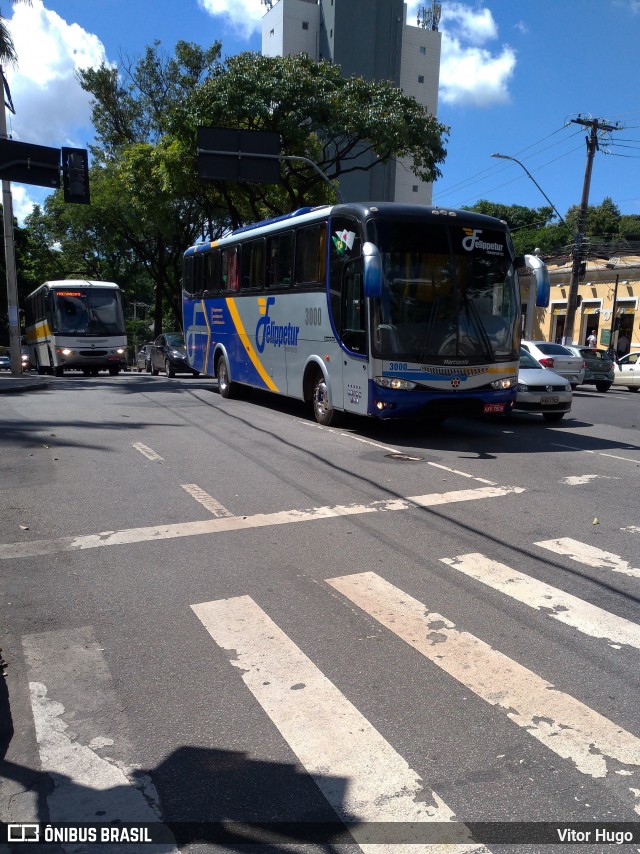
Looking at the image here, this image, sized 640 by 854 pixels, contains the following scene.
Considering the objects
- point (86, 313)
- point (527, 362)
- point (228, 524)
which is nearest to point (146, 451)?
point (228, 524)

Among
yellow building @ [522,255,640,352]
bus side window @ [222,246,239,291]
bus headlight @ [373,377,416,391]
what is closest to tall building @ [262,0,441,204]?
yellow building @ [522,255,640,352]

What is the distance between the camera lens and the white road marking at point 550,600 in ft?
14.9

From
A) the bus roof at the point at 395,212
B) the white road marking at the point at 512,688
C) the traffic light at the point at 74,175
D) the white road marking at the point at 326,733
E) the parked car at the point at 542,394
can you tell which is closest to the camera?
the white road marking at the point at 326,733

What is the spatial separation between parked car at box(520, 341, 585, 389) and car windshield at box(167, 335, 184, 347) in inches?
523

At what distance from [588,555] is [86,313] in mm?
24683

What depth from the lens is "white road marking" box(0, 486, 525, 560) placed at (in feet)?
20.3

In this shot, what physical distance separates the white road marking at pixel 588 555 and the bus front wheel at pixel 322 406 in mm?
6423

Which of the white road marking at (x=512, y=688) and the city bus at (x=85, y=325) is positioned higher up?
the city bus at (x=85, y=325)

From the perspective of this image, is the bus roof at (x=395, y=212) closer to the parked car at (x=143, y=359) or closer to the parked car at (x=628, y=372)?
the parked car at (x=628, y=372)

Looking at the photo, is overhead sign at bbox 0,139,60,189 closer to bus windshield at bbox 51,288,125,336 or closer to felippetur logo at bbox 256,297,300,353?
bus windshield at bbox 51,288,125,336

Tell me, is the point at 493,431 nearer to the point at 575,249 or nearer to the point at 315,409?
the point at 315,409

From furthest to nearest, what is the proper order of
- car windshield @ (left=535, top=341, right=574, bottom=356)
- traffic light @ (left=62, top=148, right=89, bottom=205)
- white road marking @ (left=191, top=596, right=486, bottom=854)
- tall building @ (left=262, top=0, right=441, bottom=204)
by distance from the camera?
tall building @ (left=262, top=0, right=441, bottom=204), car windshield @ (left=535, top=341, right=574, bottom=356), traffic light @ (left=62, top=148, right=89, bottom=205), white road marking @ (left=191, top=596, right=486, bottom=854)

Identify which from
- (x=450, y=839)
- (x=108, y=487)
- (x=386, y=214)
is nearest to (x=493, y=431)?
(x=386, y=214)

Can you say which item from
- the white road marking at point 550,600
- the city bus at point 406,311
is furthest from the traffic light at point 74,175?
the white road marking at point 550,600
